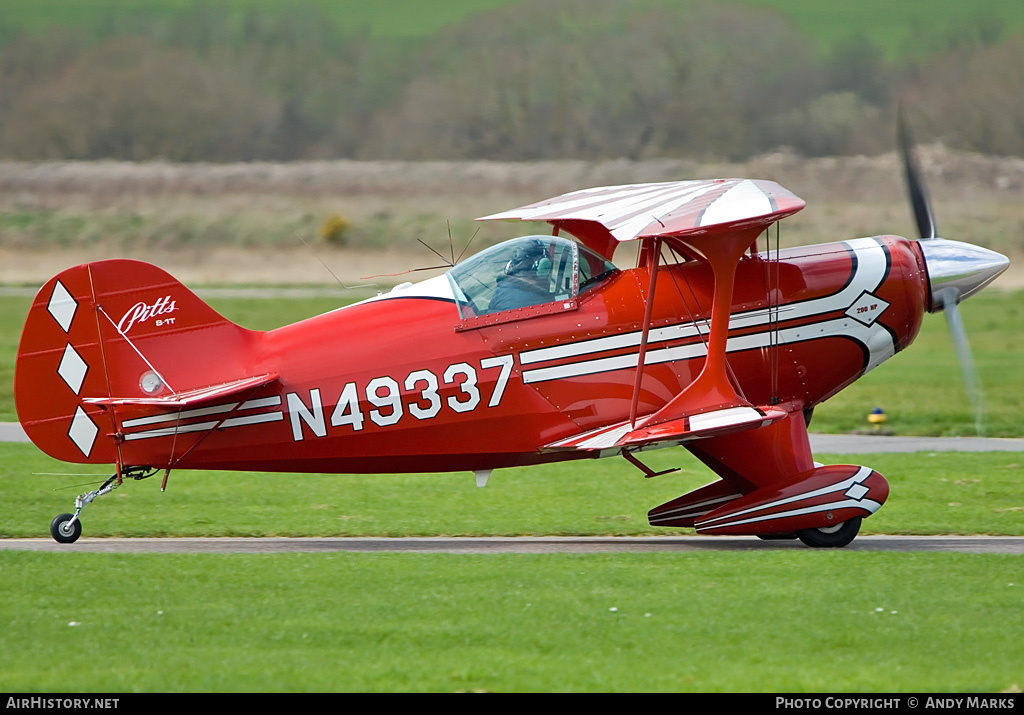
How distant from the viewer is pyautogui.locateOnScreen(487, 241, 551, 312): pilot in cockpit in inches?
413

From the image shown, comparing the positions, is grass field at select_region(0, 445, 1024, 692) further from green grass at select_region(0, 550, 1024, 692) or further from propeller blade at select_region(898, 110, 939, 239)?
propeller blade at select_region(898, 110, 939, 239)

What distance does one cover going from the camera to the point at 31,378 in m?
10.3

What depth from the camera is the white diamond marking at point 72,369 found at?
405 inches

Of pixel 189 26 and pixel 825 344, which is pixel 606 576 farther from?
pixel 189 26

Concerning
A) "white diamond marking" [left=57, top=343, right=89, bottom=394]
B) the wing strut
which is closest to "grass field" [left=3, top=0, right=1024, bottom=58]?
the wing strut

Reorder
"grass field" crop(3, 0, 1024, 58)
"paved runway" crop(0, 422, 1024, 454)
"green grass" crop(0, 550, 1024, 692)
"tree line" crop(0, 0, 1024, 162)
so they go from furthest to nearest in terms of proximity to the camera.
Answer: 1. "grass field" crop(3, 0, 1024, 58)
2. "tree line" crop(0, 0, 1024, 162)
3. "paved runway" crop(0, 422, 1024, 454)
4. "green grass" crop(0, 550, 1024, 692)

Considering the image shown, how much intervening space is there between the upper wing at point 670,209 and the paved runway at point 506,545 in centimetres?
276

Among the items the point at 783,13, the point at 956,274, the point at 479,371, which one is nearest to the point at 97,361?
the point at 479,371

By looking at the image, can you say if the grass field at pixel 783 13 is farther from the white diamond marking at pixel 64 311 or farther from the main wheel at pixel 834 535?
the white diamond marking at pixel 64 311

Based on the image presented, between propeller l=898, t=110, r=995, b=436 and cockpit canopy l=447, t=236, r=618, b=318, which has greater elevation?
propeller l=898, t=110, r=995, b=436

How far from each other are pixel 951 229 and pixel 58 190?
33.1 m

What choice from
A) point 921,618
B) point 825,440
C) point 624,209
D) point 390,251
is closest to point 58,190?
point 390,251

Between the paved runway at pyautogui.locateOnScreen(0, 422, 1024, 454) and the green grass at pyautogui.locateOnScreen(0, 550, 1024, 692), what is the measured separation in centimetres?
622

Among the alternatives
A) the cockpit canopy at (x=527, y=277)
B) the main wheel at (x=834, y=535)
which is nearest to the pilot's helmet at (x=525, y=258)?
the cockpit canopy at (x=527, y=277)
